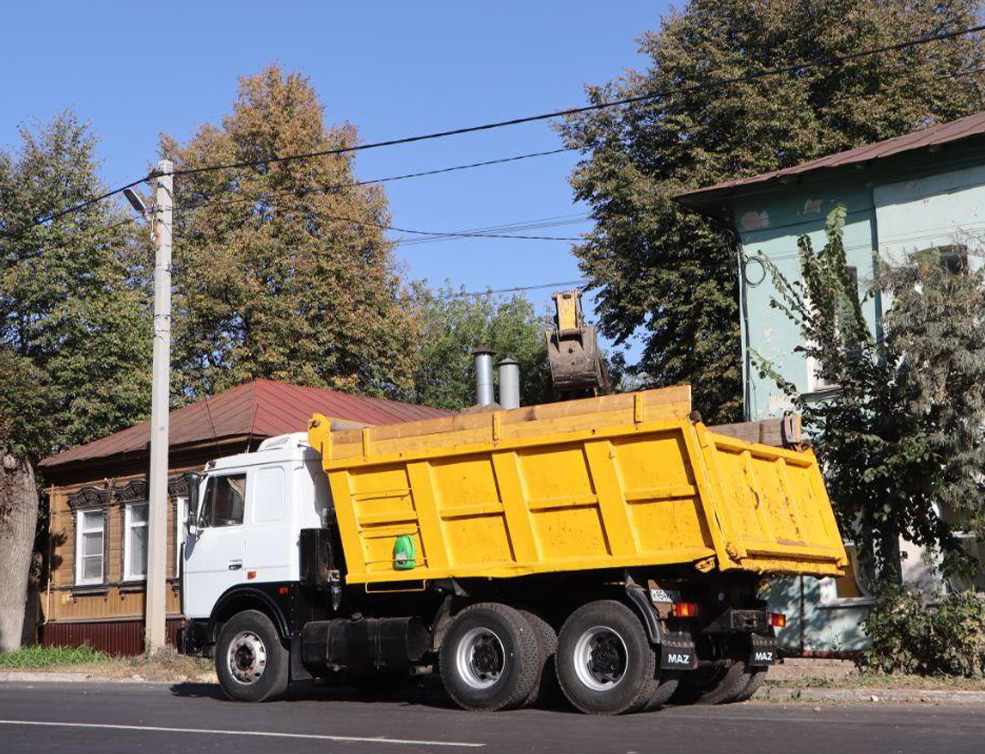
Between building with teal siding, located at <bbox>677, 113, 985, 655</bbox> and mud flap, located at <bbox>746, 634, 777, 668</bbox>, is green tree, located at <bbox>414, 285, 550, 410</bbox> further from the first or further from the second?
mud flap, located at <bbox>746, 634, 777, 668</bbox>

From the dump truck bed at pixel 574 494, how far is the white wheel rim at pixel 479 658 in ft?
2.00

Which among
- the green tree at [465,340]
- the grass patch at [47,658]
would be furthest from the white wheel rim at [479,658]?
the green tree at [465,340]

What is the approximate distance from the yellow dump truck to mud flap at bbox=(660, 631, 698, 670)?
0.8 inches

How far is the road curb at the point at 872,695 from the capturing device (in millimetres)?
12273

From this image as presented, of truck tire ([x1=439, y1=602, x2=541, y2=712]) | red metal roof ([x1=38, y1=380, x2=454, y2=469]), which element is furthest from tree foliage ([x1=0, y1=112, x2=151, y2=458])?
truck tire ([x1=439, y1=602, x2=541, y2=712])

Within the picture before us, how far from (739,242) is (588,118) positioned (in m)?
8.45

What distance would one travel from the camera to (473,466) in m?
12.1

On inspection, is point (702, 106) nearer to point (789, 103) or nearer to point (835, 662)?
point (789, 103)

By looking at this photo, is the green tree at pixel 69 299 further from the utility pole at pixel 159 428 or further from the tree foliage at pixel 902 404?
the tree foliage at pixel 902 404

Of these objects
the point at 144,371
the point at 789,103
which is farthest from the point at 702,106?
the point at 144,371

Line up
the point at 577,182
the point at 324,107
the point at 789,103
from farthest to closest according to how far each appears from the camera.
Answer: the point at 324,107 < the point at 577,182 < the point at 789,103

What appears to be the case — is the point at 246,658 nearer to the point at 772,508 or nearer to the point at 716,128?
the point at 772,508

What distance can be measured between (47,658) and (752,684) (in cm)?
1372

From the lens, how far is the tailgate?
35.6ft
